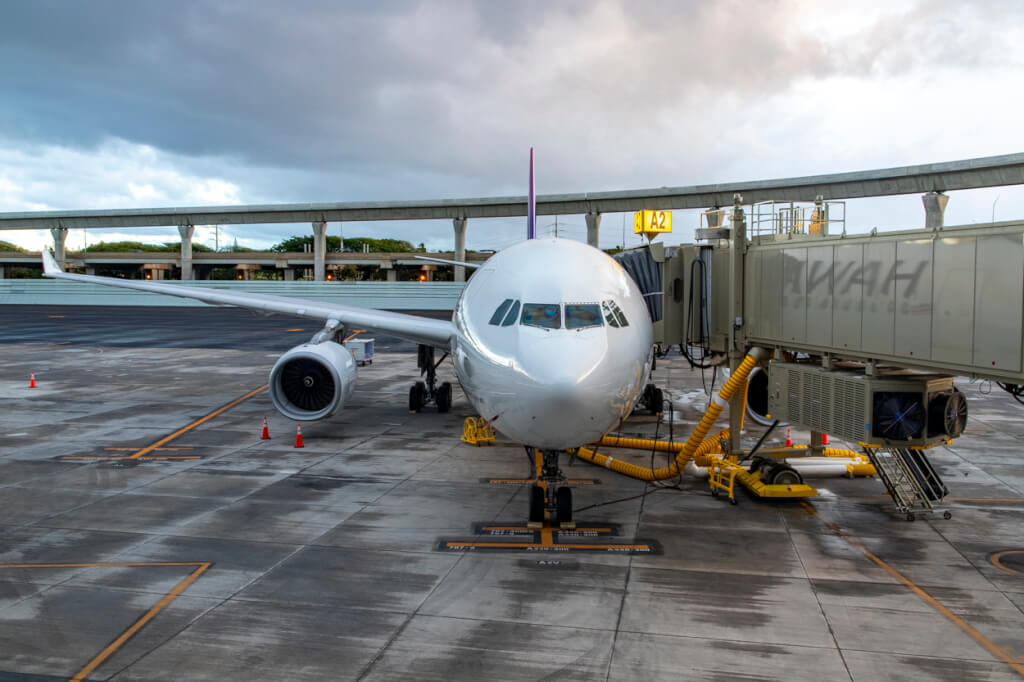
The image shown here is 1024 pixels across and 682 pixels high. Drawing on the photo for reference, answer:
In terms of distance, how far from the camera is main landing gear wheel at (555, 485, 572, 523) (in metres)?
11.5

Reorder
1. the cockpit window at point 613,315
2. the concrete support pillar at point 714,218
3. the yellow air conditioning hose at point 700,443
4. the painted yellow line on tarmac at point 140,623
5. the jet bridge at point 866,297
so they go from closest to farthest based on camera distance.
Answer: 1. the painted yellow line on tarmac at point 140,623
2. the jet bridge at point 866,297
3. the cockpit window at point 613,315
4. the yellow air conditioning hose at point 700,443
5. the concrete support pillar at point 714,218

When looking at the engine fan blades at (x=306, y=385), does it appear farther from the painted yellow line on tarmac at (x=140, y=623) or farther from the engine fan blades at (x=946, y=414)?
the engine fan blades at (x=946, y=414)

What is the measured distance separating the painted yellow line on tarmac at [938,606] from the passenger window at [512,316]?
242 inches

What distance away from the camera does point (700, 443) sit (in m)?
13.8

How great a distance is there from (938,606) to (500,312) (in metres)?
6.65

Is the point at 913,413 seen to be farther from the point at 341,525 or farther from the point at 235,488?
the point at 235,488

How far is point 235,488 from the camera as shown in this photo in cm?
1375

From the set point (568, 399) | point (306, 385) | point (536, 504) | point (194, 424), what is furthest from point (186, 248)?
point (568, 399)

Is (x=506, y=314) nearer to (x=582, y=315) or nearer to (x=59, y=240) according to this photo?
(x=582, y=315)

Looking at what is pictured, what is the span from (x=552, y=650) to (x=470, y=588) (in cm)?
186

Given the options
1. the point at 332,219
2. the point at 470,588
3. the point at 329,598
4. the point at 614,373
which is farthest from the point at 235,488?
the point at 332,219

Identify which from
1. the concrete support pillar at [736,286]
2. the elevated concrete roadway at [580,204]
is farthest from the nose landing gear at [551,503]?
the elevated concrete roadway at [580,204]

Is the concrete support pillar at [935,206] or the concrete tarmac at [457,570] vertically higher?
the concrete support pillar at [935,206]

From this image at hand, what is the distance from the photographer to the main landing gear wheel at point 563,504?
453 inches
